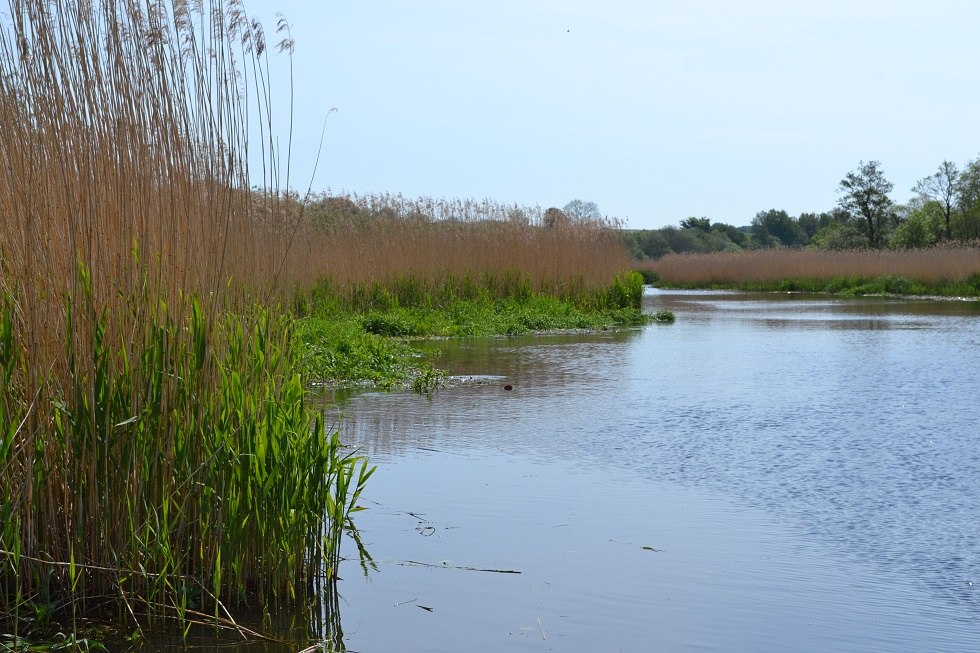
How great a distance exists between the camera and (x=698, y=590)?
425 cm

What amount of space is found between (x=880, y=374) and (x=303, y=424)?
876 centimetres

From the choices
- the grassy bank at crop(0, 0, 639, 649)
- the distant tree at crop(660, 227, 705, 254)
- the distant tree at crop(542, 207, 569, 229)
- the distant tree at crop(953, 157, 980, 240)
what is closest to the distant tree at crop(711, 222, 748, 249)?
the distant tree at crop(660, 227, 705, 254)

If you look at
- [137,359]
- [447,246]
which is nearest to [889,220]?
[447,246]

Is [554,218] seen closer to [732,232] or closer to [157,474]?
[157,474]

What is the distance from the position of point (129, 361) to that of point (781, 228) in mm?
96201

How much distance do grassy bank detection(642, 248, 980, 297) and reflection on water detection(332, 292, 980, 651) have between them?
2422cm

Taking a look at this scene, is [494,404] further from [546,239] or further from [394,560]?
[546,239]

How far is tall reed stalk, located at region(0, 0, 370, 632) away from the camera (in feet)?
11.5

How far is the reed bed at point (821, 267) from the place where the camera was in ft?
111

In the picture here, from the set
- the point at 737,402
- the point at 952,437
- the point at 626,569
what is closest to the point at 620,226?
the point at 737,402

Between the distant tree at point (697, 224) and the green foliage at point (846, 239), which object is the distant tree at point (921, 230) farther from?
the distant tree at point (697, 224)

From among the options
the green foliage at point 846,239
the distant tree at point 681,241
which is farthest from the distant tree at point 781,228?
the green foliage at point 846,239

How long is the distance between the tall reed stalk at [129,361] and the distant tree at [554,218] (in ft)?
59.1

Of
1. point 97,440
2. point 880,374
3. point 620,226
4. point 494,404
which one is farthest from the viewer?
point 620,226
